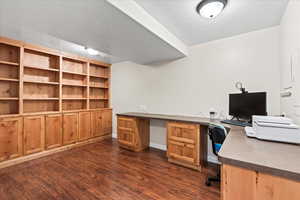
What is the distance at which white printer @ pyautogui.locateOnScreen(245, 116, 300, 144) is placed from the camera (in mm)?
1175

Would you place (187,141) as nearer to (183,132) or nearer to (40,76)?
(183,132)

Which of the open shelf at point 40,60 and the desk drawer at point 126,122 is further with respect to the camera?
the desk drawer at point 126,122

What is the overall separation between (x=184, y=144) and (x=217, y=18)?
207 centimetres

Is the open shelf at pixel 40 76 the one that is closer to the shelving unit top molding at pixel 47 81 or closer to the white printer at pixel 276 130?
the shelving unit top molding at pixel 47 81

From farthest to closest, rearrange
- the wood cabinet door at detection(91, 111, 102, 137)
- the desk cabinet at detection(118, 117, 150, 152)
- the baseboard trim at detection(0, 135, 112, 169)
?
the wood cabinet door at detection(91, 111, 102, 137) < the desk cabinet at detection(118, 117, 150, 152) < the baseboard trim at detection(0, 135, 112, 169)

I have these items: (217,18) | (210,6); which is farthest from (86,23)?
(217,18)

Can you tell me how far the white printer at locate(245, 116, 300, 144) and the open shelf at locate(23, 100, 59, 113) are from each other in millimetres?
3884

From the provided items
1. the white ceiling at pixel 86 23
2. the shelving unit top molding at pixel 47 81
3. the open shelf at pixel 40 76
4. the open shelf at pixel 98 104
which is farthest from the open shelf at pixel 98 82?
the white ceiling at pixel 86 23

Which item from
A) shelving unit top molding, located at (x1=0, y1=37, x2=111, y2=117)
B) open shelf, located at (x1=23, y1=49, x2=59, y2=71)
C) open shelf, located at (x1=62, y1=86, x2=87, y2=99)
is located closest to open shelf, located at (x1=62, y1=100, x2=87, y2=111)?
shelving unit top molding, located at (x1=0, y1=37, x2=111, y2=117)

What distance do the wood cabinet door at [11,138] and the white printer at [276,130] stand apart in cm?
374

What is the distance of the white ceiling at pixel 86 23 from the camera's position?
1429 millimetres

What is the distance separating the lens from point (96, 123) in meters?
4.14

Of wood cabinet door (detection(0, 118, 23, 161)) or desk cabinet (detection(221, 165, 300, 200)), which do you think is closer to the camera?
desk cabinet (detection(221, 165, 300, 200))

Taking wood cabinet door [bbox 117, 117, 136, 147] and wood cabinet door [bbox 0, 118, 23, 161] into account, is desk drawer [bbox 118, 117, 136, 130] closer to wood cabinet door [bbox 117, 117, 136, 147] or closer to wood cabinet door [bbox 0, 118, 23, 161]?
wood cabinet door [bbox 117, 117, 136, 147]
